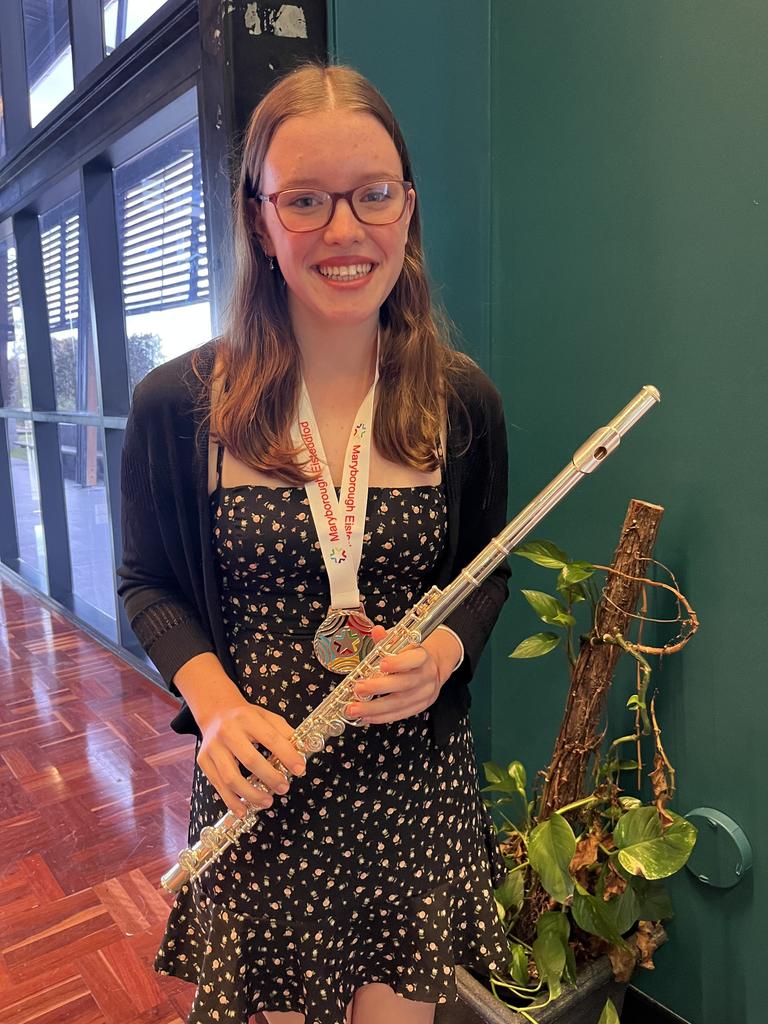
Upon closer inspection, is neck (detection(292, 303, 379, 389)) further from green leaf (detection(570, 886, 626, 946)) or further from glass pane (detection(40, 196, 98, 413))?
glass pane (detection(40, 196, 98, 413))

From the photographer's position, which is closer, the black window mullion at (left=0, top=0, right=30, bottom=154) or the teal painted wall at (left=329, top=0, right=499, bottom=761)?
the teal painted wall at (left=329, top=0, right=499, bottom=761)

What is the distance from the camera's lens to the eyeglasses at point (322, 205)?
36.4 inches

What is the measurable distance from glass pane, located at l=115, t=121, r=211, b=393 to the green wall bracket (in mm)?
2280

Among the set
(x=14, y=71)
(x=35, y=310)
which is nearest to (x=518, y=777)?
(x=35, y=310)

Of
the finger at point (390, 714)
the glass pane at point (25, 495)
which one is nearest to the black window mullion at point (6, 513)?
the glass pane at point (25, 495)

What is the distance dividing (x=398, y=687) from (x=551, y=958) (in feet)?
2.90

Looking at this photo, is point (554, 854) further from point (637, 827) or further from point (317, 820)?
point (317, 820)

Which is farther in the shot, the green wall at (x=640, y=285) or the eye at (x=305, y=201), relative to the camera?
the green wall at (x=640, y=285)

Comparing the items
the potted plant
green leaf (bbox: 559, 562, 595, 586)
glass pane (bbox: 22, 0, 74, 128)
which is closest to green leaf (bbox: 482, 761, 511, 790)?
the potted plant

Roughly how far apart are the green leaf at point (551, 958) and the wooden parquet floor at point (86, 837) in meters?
0.90

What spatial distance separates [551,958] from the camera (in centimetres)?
142

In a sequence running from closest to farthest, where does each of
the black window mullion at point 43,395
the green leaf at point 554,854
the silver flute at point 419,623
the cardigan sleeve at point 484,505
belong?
the silver flute at point 419,623, the cardigan sleeve at point 484,505, the green leaf at point 554,854, the black window mullion at point 43,395

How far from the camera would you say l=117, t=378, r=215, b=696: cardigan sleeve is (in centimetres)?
102

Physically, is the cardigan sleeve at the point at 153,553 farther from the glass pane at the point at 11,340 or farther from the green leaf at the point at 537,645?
the glass pane at the point at 11,340
